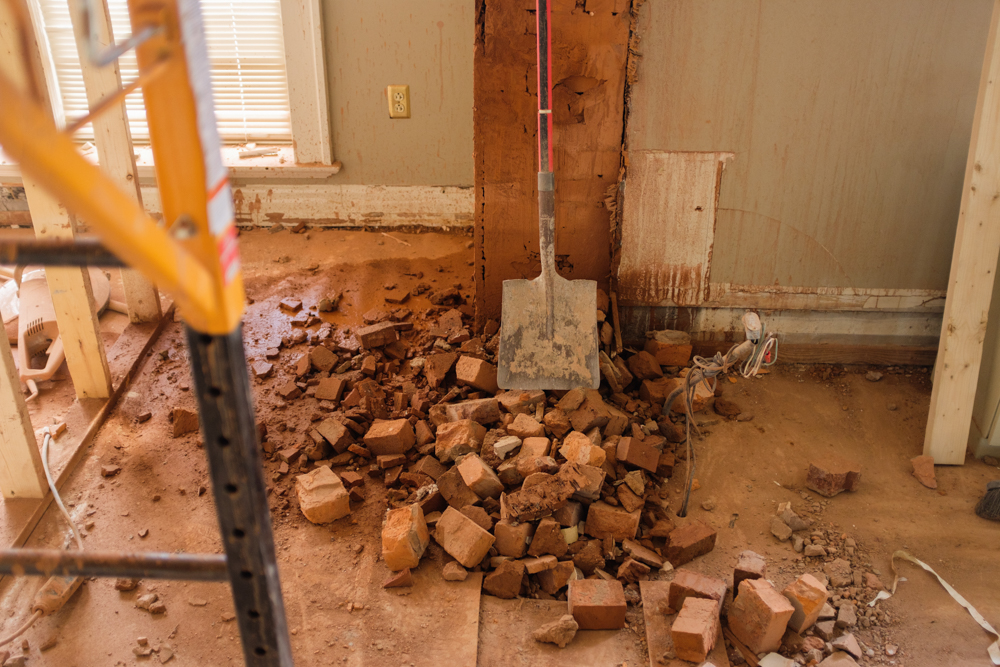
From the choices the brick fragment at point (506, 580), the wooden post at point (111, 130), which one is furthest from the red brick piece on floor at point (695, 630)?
the wooden post at point (111, 130)

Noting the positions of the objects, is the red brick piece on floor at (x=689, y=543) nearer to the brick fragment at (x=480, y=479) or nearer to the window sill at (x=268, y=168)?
the brick fragment at (x=480, y=479)

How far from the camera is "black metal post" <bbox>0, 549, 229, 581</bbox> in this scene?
1.20 m

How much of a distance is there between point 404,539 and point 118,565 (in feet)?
4.02

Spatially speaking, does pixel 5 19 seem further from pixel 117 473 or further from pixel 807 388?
pixel 807 388

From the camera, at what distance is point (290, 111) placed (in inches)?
181

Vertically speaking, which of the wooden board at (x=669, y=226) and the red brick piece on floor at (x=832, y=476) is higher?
the wooden board at (x=669, y=226)

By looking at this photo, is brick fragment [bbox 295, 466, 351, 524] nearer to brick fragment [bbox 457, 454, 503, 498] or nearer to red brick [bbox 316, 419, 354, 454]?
red brick [bbox 316, 419, 354, 454]

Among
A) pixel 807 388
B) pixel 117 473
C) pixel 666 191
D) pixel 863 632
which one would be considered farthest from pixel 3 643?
pixel 807 388

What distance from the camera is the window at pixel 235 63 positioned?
4.57 metres

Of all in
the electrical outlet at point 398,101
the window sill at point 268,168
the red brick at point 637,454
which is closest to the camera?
the red brick at point 637,454

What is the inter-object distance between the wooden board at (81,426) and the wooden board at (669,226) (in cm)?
238

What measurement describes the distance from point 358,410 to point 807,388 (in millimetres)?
2072

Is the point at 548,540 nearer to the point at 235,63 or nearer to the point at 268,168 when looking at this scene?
the point at 268,168

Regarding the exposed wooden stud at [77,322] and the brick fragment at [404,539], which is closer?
the brick fragment at [404,539]
